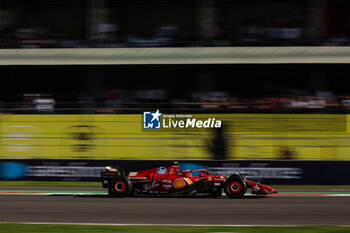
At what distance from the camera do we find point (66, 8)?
2377 cm

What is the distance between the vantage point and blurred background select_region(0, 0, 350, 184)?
1712 cm

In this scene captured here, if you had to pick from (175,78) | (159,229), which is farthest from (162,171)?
(175,78)

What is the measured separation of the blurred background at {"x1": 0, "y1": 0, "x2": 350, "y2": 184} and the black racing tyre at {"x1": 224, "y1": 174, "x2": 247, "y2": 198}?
3616mm

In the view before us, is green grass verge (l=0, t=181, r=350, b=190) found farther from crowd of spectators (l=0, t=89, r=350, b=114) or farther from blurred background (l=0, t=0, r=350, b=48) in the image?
blurred background (l=0, t=0, r=350, b=48)

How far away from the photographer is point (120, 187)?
1362cm

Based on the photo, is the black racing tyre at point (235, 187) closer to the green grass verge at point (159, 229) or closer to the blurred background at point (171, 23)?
the green grass verge at point (159, 229)

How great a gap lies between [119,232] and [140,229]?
1.38ft

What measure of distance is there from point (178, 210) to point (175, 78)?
37.8 feet

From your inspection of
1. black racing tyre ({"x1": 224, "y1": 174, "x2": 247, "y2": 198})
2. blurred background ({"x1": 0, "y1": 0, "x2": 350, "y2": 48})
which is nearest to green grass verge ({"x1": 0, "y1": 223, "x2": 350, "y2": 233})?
black racing tyre ({"x1": 224, "y1": 174, "x2": 247, "y2": 198})

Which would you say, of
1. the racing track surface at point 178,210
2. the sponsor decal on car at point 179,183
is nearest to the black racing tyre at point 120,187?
the racing track surface at point 178,210

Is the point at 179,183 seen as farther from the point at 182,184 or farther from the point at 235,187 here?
the point at 235,187

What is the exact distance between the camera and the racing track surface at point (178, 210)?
1003 centimetres

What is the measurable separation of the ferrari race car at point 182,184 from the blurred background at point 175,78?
11.6 ft

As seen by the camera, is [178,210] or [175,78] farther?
[175,78]
